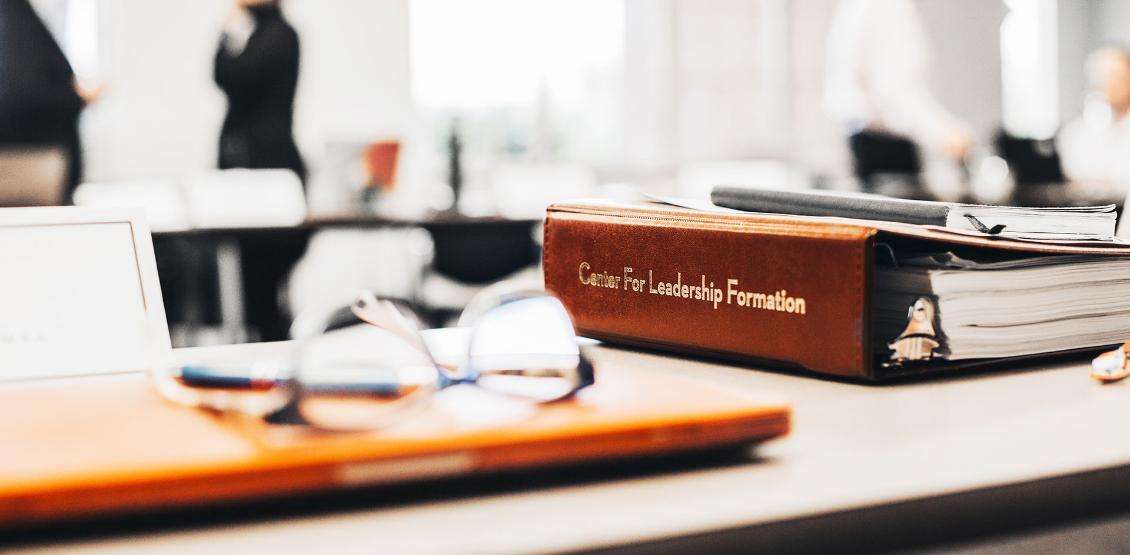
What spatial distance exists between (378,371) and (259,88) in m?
3.62

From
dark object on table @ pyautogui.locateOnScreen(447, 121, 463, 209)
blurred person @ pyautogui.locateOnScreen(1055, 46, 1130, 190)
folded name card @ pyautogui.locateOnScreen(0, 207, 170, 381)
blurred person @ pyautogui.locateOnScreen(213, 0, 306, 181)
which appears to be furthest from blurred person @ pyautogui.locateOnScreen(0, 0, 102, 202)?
blurred person @ pyautogui.locateOnScreen(1055, 46, 1130, 190)

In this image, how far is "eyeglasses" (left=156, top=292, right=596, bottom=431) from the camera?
1.39 feet

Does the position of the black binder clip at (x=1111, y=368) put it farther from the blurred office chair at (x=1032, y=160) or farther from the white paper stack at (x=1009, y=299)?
the blurred office chair at (x=1032, y=160)

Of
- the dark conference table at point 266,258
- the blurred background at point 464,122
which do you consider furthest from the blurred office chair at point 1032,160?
the dark conference table at point 266,258

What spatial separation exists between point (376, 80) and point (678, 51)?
1781 millimetres

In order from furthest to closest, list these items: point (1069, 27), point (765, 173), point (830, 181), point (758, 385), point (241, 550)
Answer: point (1069, 27) → point (830, 181) → point (765, 173) → point (758, 385) → point (241, 550)

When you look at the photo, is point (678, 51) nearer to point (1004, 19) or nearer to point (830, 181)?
point (830, 181)

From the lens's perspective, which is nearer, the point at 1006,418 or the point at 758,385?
the point at 1006,418

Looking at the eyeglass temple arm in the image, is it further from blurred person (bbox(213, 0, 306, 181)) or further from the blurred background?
blurred person (bbox(213, 0, 306, 181))

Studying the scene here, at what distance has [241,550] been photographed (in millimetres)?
352

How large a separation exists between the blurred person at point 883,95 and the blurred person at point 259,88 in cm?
258

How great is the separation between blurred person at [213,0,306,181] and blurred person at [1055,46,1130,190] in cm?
380

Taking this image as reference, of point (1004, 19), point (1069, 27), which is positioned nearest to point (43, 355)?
point (1004, 19)

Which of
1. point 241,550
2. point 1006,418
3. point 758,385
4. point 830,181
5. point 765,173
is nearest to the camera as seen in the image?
point 241,550
